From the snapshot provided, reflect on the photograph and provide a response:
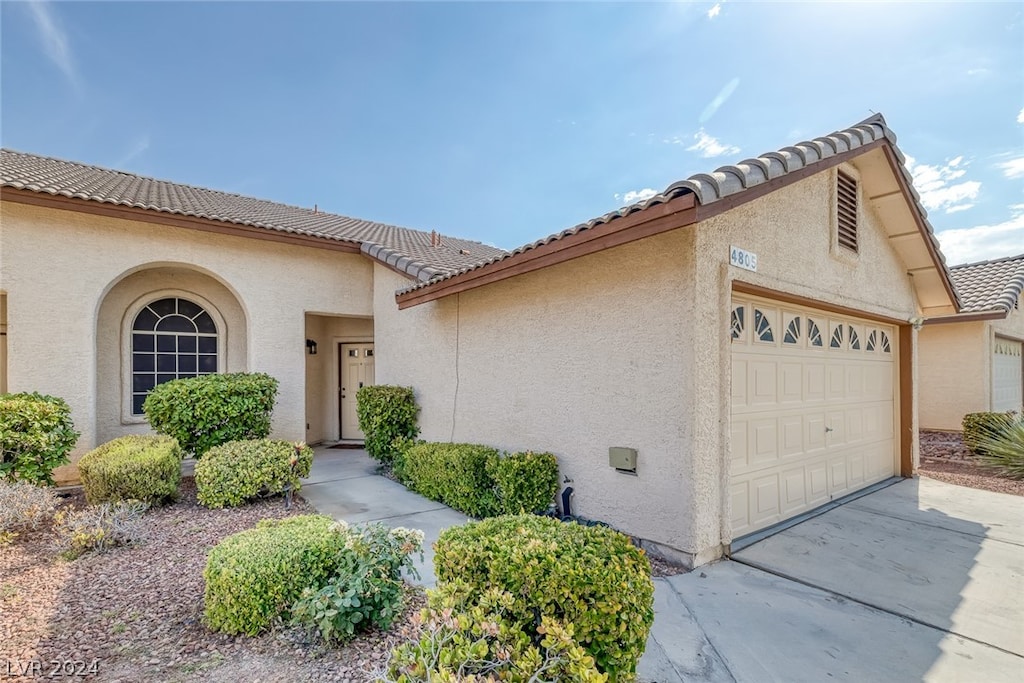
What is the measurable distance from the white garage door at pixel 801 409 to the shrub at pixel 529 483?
229 centimetres

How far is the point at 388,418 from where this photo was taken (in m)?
9.43

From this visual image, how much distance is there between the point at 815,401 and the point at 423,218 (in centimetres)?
1586

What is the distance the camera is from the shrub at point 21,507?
5426 millimetres

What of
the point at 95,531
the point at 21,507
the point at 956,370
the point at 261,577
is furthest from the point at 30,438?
the point at 956,370

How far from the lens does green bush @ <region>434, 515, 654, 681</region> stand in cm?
267

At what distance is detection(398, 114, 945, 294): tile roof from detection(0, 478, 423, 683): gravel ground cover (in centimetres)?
422

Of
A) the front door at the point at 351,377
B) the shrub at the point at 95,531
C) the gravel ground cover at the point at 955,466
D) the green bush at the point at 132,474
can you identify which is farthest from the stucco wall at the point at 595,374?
the gravel ground cover at the point at 955,466

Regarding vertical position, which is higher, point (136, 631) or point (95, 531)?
point (95, 531)

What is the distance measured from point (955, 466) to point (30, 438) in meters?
17.5

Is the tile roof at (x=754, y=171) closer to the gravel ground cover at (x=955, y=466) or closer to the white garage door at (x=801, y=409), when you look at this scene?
the white garage door at (x=801, y=409)

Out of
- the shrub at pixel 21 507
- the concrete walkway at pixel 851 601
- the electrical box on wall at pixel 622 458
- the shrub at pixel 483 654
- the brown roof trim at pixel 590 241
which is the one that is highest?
the brown roof trim at pixel 590 241

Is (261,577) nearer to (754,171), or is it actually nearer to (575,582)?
(575,582)

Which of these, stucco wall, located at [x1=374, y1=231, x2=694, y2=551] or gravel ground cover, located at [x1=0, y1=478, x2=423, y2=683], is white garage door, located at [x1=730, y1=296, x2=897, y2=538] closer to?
stucco wall, located at [x1=374, y1=231, x2=694, y2=551]

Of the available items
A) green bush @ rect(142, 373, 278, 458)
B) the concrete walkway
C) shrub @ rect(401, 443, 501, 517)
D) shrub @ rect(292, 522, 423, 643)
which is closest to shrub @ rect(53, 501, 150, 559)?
the concrete walkway
